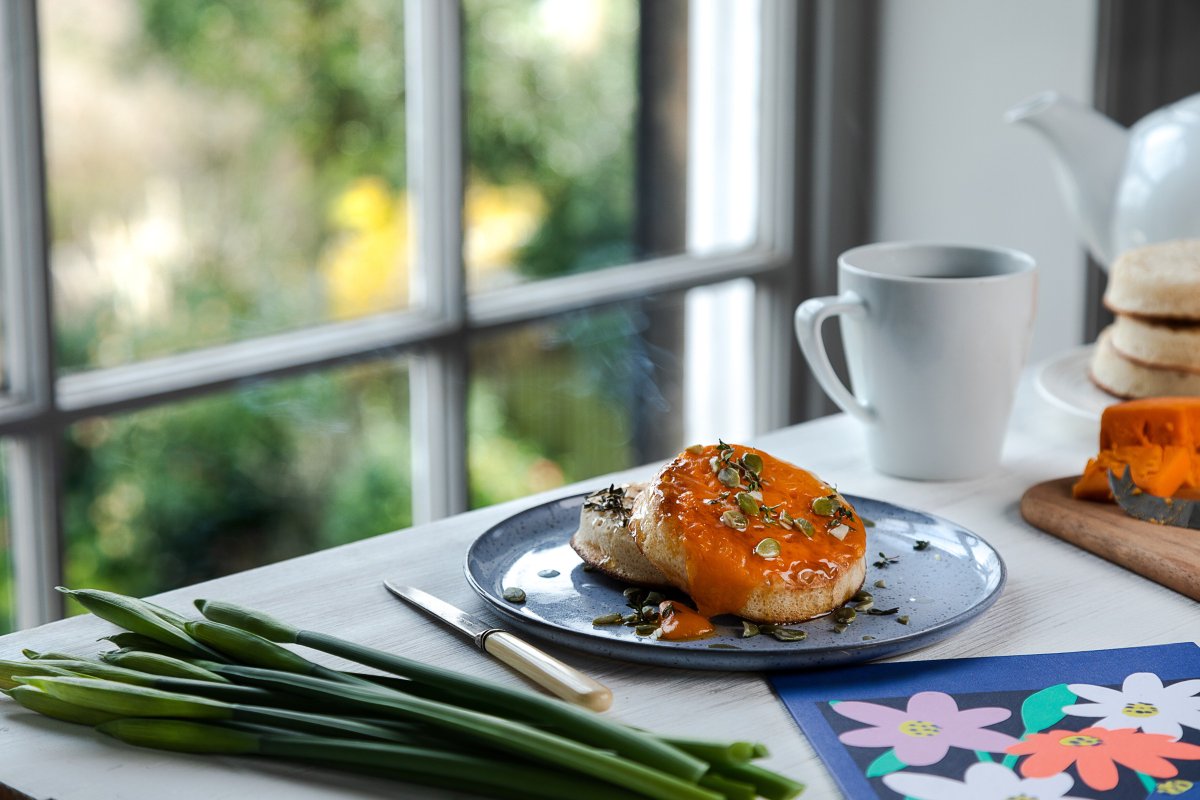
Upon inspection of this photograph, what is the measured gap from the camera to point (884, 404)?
98 centimetres

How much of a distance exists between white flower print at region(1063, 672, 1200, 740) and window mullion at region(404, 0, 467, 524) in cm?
116

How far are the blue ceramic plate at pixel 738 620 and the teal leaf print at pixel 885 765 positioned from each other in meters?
0.08

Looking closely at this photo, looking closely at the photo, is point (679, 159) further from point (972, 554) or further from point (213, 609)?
point (213, 609)

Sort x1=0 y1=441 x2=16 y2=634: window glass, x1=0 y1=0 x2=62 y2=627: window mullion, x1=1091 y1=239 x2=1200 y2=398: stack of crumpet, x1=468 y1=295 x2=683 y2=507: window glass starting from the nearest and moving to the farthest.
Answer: x1=1091 y1=239 x2=1200 y2=398: stack of crumpet < x1=0 y1=0 x2=62 y2=627: window mullion < x1=0 y1=441 x2=16 y2=634: window glass < x1=468 y1=295 x2=683 y2=507: window glass

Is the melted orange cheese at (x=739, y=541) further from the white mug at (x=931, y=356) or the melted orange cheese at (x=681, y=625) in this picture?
the white mug at (x=931, y=356)

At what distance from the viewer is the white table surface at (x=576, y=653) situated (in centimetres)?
59

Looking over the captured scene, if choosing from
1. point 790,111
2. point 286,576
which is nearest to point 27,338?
point 286,576

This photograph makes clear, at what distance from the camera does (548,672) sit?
2.14 ft

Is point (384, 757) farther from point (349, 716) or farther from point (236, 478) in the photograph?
point (236, 478)

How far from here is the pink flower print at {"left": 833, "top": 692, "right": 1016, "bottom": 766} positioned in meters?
0.60

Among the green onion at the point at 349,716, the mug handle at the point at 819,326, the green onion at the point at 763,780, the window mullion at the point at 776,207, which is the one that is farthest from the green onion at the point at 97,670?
the window mullion at the point at 776,207

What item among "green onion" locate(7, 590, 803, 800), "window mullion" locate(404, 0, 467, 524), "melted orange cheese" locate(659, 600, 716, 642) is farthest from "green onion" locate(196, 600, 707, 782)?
"window mullion" locate(404, 0, 467, 524)

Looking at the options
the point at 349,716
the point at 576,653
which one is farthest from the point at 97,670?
the point at 576,653

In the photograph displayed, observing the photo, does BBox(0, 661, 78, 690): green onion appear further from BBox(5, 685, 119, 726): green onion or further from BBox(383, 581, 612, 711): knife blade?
BBox(383, 581, 612, 711): knife blade
